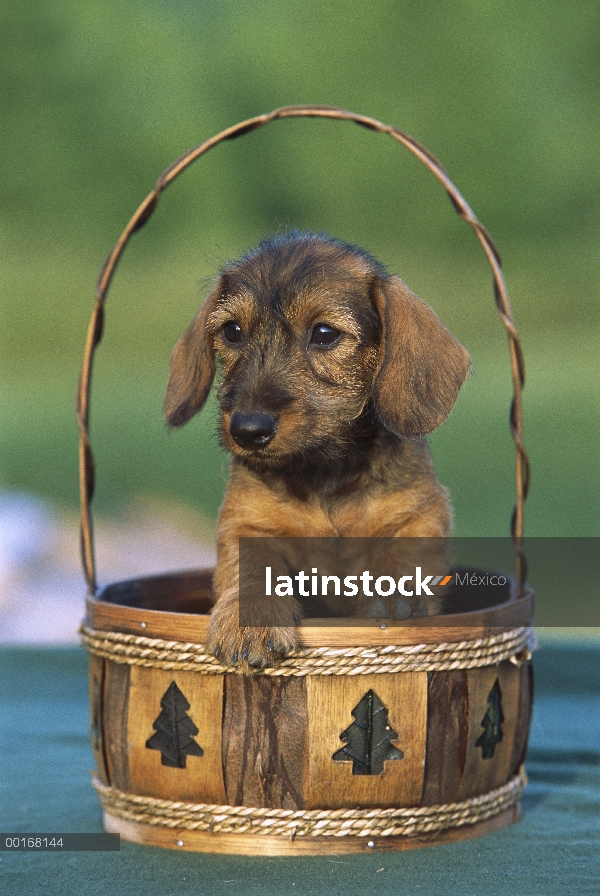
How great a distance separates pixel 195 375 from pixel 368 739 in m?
1.13

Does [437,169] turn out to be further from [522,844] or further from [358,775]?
[522,844]

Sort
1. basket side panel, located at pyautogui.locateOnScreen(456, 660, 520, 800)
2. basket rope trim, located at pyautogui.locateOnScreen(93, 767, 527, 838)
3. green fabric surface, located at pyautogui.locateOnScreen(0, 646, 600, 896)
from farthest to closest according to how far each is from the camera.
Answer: basket side panel, located at pyautogui.locateOnScreen(456, 660, 520, 800) < basket rope trim, located at pyautogui.locateOnScreen(93, 767, 527, 838) < green fabric surface, located at pyautogui.locateOnScreen(0, 646, 600, 896)

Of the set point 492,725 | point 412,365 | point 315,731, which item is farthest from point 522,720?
point 412,365

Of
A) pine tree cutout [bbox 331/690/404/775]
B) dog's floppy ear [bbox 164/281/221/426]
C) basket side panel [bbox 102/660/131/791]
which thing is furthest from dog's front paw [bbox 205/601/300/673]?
dog's floppy ear [bbox 164/281/221/426]

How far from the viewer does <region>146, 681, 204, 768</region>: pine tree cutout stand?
285 cm

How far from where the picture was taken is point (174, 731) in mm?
2873

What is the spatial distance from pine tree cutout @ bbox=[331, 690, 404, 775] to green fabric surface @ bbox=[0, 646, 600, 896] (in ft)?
0.78

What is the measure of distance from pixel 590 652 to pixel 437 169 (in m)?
2.37

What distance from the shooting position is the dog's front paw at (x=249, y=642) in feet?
8.89

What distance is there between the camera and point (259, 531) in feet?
10.3

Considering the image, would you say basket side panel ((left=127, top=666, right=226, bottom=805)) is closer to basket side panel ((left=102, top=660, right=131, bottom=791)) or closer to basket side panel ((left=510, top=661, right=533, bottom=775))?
basket side panel ((left=102, top=660, right=131, bottom=791))

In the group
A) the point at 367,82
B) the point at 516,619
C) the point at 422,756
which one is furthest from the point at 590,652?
the point at 367,82

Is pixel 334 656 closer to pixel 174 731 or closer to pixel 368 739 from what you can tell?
pixel 368 739

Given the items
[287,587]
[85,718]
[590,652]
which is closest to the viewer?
[287,587]
